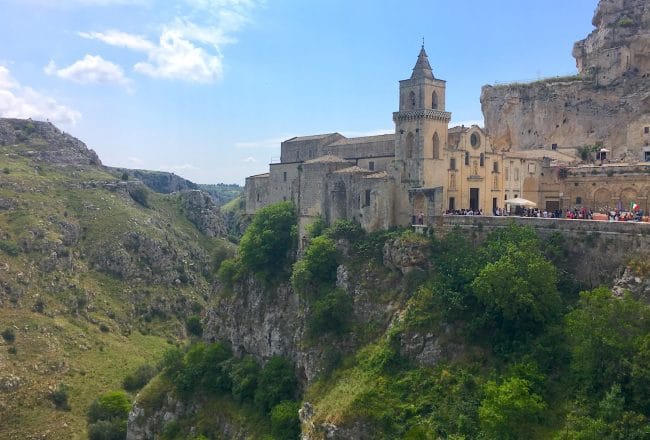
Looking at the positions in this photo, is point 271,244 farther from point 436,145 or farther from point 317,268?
point 436,145

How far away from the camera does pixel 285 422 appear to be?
46188 mm

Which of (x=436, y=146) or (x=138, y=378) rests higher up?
(x=436, y=146)

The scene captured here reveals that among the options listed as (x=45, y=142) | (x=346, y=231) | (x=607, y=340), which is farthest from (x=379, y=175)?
(x=45, y=142)

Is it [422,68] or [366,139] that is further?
[366,139]

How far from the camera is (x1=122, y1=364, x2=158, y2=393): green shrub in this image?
72.4 metres

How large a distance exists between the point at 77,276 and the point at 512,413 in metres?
76.6

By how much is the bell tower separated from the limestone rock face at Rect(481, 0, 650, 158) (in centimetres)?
2084

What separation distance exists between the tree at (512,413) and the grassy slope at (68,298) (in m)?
51.3

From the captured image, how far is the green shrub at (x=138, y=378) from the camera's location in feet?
238

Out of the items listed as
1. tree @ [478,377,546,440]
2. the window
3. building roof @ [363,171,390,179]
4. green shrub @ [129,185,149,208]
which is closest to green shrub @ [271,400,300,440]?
tree @ [478,377,546,440]

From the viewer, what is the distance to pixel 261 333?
57.8 meters

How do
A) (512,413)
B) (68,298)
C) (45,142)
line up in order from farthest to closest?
(45,142), (68,298), (512,413)

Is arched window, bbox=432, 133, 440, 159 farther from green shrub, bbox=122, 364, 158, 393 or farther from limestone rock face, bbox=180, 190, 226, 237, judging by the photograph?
limestone rock face, bbox=180, 190, 226, 237

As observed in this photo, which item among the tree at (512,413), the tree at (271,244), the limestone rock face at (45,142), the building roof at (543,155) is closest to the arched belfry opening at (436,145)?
the building roof at (543,155)
